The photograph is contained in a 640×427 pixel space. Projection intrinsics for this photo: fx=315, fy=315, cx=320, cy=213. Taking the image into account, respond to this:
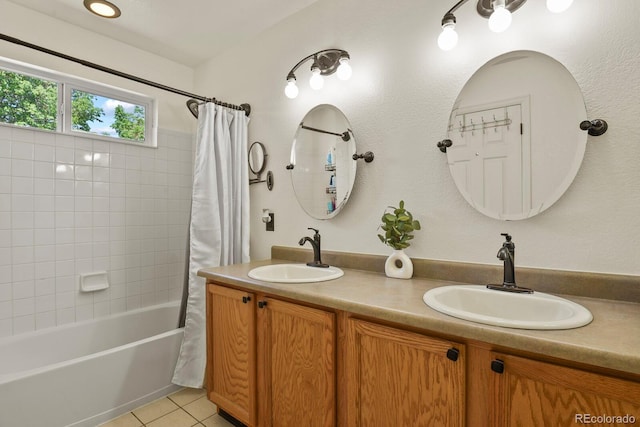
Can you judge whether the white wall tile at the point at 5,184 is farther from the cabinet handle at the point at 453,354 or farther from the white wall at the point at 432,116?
the cabinet handle at the point at 453,354

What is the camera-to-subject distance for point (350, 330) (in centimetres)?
117

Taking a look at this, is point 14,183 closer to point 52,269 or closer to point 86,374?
point 52,269

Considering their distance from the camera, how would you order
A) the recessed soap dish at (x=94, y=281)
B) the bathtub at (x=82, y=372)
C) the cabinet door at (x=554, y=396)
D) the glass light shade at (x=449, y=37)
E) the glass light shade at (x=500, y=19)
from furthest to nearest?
1. the recessed soap dish at (x=94, y=281)
2. the bathtub at (x=82, y=372)
3. the glass light shade at (x=449, y=37)
4. the glass light shade at (x=500, y=19)
5. the cabinet door at (x=554, y=396)

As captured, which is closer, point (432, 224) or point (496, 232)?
point (496, 232)

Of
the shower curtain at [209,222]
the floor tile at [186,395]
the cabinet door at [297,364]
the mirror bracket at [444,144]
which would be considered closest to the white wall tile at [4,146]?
the shower curtain at [209,222]

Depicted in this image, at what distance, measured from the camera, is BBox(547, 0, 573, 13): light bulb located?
114 centimetres

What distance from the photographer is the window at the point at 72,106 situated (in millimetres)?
2076

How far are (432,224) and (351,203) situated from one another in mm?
486

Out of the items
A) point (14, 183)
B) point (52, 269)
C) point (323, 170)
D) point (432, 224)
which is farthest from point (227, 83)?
point (432, 224)

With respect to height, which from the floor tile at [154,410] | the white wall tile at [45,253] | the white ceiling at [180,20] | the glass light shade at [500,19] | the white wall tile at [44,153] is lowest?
the floor tile at [154,410]

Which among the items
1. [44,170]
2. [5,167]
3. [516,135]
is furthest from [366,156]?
[5,167]

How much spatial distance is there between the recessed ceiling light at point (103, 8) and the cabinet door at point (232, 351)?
190 cm

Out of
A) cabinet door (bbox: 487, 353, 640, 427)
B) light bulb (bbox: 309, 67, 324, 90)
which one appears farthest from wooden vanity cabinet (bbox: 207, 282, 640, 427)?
light bulb (bbox: 309, 67, 324, 90)

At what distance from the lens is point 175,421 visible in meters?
1.83
